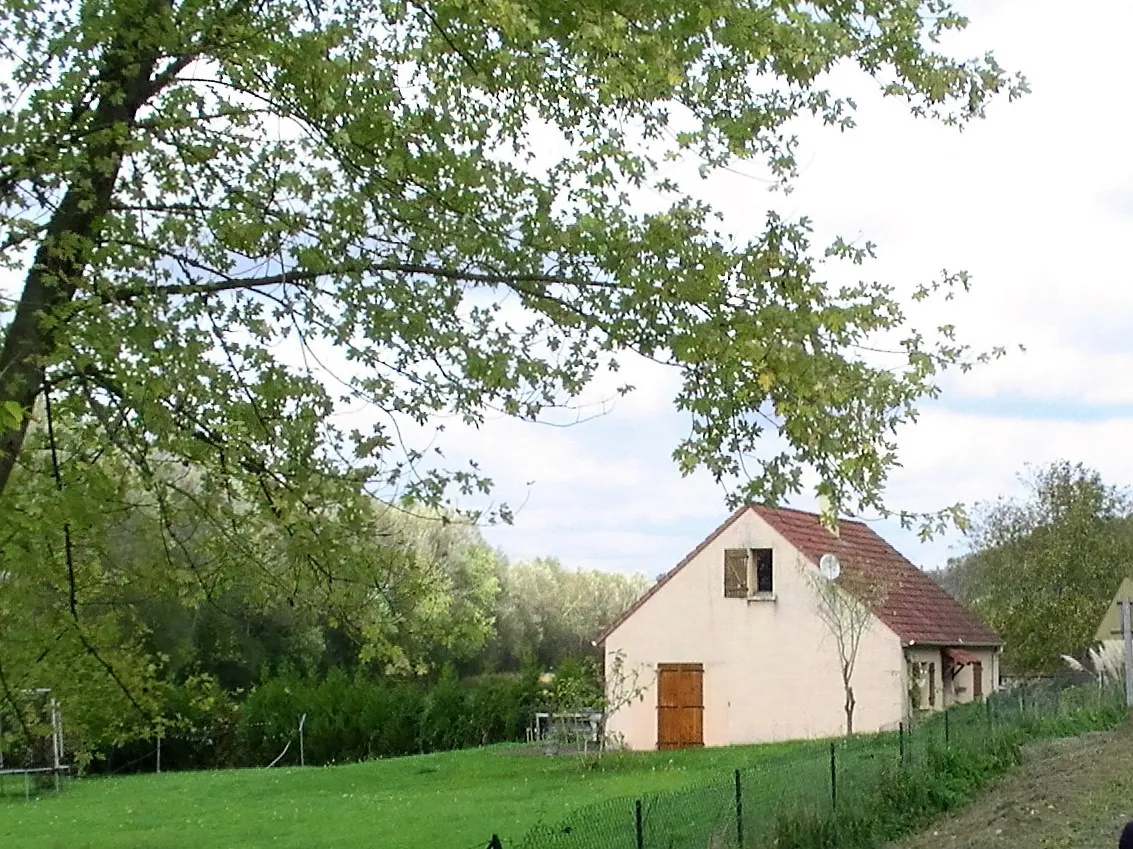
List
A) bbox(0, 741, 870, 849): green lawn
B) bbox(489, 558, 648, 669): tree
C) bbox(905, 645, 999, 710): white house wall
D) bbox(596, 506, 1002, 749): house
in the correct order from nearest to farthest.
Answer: bbox(0, 741, 870, 849): green lawn, bbox(596, 506, 1002, 749): house, bbox(905, 645, 999, 710): white house wall, bbox(489, 558, 648, 669): tree

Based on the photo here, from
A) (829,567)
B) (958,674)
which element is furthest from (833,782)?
(958,674)

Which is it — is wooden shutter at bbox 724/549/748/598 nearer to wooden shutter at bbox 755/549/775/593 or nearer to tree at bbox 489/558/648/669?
wooden shutter at bbox 755/549/775/593

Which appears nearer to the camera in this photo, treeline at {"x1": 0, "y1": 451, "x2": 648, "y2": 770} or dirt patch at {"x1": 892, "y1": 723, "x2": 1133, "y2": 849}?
treeline at {"x1": 0, "y1": 451, "x2": 648, "y2": 770}

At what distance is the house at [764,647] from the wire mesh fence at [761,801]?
1400 cm

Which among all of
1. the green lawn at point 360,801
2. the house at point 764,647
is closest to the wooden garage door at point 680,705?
the house at point 764,647

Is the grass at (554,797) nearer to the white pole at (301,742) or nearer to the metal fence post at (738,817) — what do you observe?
the metal fence post at (738,817)

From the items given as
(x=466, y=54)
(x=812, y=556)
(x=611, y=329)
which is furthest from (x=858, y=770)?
(x=812, y=556)

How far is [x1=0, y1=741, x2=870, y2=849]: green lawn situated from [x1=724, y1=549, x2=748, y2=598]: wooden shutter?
3911mm

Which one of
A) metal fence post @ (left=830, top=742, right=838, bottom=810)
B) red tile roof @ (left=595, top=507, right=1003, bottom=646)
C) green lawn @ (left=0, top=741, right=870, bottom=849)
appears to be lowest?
green lawn @ (left=0, top=741, right=870, bottom=849)

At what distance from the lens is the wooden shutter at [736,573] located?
3453cm

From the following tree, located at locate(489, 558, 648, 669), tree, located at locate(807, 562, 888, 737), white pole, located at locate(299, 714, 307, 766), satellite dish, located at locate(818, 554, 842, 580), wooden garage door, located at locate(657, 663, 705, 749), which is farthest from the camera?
tree, located at locate(489, 558, 648, 669)

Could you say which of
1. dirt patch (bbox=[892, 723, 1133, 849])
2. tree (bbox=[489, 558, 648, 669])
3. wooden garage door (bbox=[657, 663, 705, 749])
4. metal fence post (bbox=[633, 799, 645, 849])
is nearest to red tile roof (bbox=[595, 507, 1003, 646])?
wooden garage door (bbox=[657, 663, 705, 749])

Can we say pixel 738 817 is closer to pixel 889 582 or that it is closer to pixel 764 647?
pixel 889 582

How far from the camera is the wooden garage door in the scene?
1359 inches
